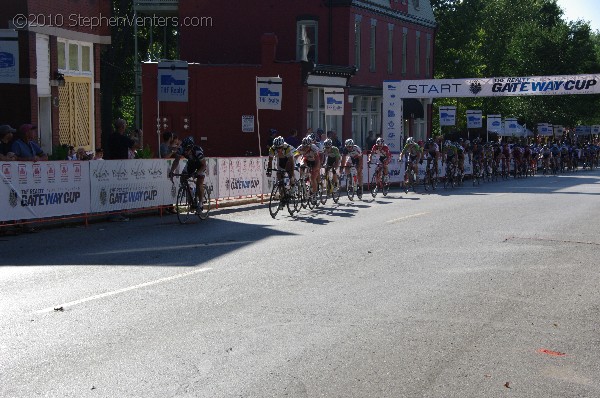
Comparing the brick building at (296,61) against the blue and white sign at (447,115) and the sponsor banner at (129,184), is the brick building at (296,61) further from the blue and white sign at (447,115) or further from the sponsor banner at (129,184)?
the sponsor banner at (129,184)

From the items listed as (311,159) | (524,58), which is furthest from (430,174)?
(524,58)

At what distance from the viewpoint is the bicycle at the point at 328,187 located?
2584 centimetres

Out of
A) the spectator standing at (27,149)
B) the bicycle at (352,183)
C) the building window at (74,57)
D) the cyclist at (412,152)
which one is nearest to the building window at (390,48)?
the cyclist at (412,152)

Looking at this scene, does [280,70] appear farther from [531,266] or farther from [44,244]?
[531,266]

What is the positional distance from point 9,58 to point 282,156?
675 centimetres

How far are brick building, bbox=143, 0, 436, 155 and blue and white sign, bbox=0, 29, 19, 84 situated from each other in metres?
18.3

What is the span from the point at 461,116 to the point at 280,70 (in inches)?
1585

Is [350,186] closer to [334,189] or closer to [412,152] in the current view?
[334,189]

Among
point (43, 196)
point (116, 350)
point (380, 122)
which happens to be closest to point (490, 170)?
point (380, 122)

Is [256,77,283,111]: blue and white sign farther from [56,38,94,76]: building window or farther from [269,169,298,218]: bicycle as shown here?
[269,169,298,218]: bicycle

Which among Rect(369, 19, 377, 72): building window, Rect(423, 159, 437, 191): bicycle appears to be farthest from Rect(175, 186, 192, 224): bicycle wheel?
Rect(369, 19, 377, 72): building window

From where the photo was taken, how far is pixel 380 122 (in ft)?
177

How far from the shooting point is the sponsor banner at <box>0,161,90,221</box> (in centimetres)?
1806

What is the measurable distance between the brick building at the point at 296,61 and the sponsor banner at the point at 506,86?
167 inches
